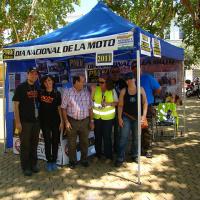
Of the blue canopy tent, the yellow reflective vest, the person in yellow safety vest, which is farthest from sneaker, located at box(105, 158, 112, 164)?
the blue canopy tent

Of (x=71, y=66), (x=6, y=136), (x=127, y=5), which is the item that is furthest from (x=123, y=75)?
(x=127, y=5)

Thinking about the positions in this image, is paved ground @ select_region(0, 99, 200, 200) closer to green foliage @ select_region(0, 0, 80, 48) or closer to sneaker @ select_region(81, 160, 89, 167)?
sneaker @ select_region(81, 160, 89, 167)

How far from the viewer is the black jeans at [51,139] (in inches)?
242

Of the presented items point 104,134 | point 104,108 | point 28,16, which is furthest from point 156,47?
point 28,16

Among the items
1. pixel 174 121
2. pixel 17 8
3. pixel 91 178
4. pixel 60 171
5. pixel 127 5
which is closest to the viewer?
pixel 91 178

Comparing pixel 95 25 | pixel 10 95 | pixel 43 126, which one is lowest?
pixel 43 126

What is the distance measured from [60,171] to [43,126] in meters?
0.90

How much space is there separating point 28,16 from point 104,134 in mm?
15996

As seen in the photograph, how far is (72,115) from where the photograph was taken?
6242mm

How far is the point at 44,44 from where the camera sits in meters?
6.59

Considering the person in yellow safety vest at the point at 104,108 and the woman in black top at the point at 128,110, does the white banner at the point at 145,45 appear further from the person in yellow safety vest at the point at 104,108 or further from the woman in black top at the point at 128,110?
the person in yellow safety vest at the point at 104,108

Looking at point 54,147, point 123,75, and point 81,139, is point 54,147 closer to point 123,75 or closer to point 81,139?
point 81,139

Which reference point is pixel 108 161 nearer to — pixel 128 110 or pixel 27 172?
pixel 128 110

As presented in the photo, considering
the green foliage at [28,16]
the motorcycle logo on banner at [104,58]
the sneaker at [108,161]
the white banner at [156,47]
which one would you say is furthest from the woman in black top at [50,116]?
the green foliage at [28,16]
